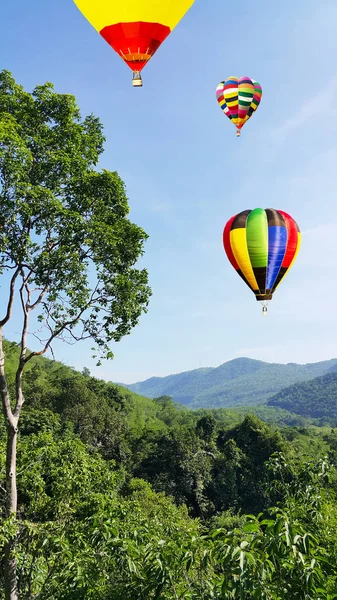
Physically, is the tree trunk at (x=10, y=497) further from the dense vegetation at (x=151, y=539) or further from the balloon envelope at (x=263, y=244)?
the balloon envelope at (x=263, y=244)

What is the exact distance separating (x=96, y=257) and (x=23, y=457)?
571 centimetres

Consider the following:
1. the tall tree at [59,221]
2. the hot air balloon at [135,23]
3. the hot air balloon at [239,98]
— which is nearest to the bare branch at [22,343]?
the tall tree at [59,221]

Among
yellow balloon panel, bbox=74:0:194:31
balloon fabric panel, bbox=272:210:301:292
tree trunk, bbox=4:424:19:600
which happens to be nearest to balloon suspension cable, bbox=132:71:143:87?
yellow balloon panel, bbox=74:0:194:31

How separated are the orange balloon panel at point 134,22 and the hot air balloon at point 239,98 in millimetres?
22166

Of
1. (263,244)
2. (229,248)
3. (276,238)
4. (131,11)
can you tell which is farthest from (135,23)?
(229,248)

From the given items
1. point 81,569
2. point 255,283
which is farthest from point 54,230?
point 255,283

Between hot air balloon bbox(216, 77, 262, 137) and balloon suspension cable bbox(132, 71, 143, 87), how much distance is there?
22963mm

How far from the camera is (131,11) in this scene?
10.0 meters

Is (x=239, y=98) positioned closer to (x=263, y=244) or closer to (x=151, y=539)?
(x=263, y=244)

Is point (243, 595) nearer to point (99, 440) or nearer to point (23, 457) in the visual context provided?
point (23, 457)

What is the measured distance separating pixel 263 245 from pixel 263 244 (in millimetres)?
53

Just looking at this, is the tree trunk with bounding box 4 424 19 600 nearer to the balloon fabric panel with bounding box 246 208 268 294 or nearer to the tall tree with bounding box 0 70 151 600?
the tall tree with bounding box 0 70 151 600

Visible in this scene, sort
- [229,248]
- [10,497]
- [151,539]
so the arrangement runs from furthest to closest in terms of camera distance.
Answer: [229,248] < [10,497] < [151,539]

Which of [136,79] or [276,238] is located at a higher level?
[136,79]
